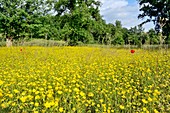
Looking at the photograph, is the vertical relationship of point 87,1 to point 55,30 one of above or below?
above

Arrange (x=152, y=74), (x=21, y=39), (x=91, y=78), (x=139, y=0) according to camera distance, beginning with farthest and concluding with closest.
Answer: (x=21, y=39)
(x=139, y=0)
(x=152, y=74)
(x=91, y=78)

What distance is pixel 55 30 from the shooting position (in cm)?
4416

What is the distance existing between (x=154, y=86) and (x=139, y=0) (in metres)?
24.1

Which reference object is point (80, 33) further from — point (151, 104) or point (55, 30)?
point (151, 104)

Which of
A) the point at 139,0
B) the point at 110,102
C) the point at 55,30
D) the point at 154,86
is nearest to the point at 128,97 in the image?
the point at 110,102

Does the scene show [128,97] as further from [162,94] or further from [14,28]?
[14,28]

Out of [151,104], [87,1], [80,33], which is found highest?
[87,1]

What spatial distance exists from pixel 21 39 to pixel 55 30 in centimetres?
1217

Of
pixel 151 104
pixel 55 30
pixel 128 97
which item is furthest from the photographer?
pixel 55 30

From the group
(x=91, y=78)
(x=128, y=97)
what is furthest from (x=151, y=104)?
(x=91, y=78)

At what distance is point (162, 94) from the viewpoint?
4629 mm

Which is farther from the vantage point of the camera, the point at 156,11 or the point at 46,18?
the point at 46,18

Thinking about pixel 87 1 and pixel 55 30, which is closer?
pixel 87 1

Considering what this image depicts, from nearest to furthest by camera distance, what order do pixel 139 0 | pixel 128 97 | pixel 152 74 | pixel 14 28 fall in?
pixel 128 97, pixel 152 74, pixel 139 0, pixel 14 28
